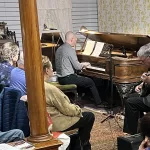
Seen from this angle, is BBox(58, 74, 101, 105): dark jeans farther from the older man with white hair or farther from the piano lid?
the older man with white hair

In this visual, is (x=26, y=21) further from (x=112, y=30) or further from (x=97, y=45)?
(x=112, y=30)

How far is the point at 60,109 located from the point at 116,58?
2.16m

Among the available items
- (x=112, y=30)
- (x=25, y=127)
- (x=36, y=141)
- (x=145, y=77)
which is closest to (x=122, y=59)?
(x=145, y=77)

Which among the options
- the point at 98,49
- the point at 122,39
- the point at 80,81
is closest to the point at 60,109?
the point at 80,81

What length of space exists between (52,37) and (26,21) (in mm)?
4225

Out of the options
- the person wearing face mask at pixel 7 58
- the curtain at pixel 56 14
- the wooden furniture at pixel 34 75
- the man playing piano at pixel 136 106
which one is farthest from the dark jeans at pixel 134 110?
the curtain at pixel 56 14

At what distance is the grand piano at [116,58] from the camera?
5.10 metres

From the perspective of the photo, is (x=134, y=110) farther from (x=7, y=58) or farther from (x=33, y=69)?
(x=33, y=69)

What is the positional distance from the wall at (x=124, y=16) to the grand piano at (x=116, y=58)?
66cm

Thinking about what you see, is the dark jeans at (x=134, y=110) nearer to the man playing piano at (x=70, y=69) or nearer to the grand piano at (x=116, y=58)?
the grand piano at (x=116, y=58)

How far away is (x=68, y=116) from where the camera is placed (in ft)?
11.0

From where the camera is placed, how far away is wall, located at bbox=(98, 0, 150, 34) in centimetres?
614

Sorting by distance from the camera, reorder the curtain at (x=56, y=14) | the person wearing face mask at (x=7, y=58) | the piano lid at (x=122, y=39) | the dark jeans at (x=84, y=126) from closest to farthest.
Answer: the dark jeans at (x=84, y=126) < the person wearing face mask at (x=7, y=58) < the piano lid at (x=122, y=39) < the curtain at (x=56, y=14)

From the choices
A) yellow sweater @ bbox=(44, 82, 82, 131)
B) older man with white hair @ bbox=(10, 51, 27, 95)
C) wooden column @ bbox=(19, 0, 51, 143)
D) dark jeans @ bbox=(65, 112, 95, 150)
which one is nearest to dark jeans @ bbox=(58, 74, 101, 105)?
older man with white hair @ bbox=(10, 51, 27, 95)
